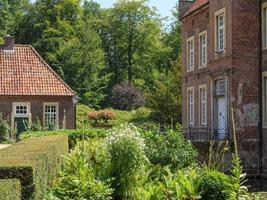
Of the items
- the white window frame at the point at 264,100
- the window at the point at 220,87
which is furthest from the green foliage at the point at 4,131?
the white window frame at the point at 264,100

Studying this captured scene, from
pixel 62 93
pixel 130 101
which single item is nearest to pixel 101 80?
pixel 130 101

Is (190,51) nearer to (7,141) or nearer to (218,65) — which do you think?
(218,65)

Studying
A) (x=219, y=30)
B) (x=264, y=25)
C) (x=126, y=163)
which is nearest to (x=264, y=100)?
(x=264, y=25)

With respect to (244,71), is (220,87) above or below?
below

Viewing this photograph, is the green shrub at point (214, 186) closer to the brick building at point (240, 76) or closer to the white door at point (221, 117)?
the brick building at point (240, 76)

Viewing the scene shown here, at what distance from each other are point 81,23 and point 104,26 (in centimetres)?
323

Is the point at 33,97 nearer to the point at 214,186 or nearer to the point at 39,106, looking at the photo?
the point at 39,106

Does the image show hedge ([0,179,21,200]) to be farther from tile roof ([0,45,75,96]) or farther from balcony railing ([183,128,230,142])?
tile roof ([0,45,75,96])

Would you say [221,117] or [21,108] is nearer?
[221,117]

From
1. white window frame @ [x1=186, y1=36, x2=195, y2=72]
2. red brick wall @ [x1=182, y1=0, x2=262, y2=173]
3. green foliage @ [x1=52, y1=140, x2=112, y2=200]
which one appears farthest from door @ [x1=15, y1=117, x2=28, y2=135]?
green foliage @ [x1=52, y1=140, x2=112, y2=200]

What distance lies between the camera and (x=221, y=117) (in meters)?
26.3

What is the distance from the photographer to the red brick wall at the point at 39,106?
37.6 metres

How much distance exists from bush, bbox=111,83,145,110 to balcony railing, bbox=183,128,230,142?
2514cm

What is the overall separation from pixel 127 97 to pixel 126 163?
41659mm
